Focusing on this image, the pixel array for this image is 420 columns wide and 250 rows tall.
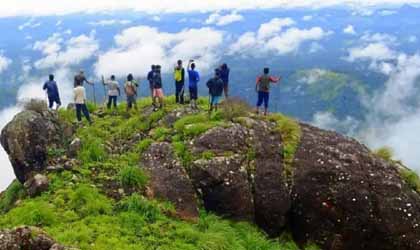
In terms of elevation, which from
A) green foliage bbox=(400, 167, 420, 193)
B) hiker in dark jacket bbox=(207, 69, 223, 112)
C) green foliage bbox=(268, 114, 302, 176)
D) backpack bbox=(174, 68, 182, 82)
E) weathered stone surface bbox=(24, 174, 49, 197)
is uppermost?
backpack bbox=(174, 68, 182, 82)

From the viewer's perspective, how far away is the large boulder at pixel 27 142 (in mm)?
27391

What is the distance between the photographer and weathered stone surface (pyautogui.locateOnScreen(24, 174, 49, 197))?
78.2ft

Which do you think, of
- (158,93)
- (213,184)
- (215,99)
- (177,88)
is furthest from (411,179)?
(158,93)

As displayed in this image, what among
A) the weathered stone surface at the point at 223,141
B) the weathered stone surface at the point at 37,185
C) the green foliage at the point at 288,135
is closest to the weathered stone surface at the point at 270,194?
the green foliage at the point at 288,135

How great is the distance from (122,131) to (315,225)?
10.9 metres

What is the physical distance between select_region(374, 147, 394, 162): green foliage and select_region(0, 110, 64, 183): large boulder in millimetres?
16007

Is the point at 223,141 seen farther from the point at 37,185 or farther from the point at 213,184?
the point at 37,185

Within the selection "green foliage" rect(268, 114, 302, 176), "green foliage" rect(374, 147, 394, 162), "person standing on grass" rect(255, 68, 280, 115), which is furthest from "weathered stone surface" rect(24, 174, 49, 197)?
"green foliage" rect(374, 147, 394, 162)

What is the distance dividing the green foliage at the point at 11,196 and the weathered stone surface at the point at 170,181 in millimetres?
5867

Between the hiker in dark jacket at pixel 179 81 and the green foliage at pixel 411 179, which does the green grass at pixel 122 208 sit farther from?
the green foliage at pixel 411 179

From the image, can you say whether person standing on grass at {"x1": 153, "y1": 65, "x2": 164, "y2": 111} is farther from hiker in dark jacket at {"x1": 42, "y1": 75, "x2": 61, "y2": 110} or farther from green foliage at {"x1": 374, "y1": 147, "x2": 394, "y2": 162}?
green foliage at {"x1": 374, "y1": 147, "x2": 394, "y2": 162}

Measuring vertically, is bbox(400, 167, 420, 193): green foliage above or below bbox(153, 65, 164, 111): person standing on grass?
below

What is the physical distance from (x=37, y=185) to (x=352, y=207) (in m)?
13.7

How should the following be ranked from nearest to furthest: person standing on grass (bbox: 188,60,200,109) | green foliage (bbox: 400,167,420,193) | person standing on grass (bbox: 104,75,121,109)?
green foliage (bbox: 400,167,420,193)
person standing on grass (bbox: 188,60,200,109)
person standing on grass (bbox: 104,75,121,109)
